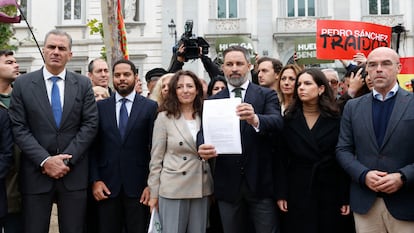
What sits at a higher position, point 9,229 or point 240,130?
point 240,130

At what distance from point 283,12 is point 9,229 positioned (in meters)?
20.5

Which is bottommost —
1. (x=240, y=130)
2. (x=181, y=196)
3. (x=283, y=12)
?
(x=181, y=196)

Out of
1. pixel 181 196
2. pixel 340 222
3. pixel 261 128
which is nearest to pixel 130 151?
pixel 181 196

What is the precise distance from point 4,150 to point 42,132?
0.38m

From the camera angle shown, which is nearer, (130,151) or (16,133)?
(16,133)

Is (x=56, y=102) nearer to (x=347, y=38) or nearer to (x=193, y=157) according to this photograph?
(x=193, y=157)

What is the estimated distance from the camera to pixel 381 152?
11.8 ft

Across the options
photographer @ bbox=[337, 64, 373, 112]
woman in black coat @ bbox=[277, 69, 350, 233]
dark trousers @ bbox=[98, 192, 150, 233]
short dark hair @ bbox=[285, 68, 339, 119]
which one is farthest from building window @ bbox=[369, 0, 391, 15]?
dark trousers @ bbox=[98, 192, 150, 233]

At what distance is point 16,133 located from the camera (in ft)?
12.8

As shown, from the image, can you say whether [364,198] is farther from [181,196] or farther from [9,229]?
[9,229]

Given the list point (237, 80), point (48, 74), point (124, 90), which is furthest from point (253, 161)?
point (48, 74)

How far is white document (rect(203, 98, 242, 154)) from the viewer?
12.0 feet

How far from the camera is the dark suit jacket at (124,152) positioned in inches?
167

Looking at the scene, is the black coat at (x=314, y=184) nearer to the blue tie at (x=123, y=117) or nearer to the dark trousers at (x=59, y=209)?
the blue tie at (x=123, y=117)
